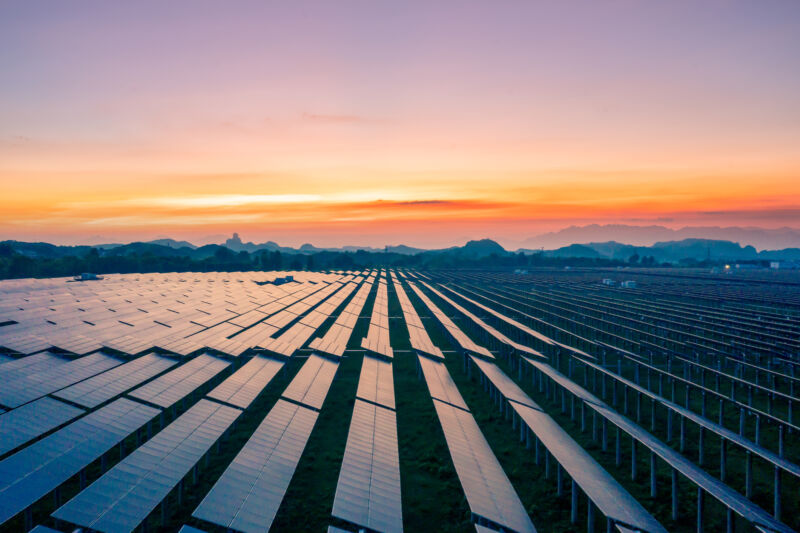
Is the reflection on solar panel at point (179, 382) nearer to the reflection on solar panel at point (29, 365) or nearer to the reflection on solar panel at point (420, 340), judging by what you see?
the reflection on solar panel at point (29, 365)

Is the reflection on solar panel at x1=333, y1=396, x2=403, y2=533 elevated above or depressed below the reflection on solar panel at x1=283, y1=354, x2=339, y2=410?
below

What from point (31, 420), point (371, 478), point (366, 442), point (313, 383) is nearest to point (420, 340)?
point (313, 383)

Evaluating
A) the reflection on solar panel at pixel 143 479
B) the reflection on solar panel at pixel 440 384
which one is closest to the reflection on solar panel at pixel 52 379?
the reflection on solar panel at pixel 143 479

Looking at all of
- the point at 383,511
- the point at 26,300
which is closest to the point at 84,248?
the point at 26,300

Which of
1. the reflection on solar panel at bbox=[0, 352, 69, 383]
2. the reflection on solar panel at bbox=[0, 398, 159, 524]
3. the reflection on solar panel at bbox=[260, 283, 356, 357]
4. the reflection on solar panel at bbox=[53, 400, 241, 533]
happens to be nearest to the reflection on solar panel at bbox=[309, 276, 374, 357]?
the reflection on solar panel at bbox=[260, 283, 356, 357]

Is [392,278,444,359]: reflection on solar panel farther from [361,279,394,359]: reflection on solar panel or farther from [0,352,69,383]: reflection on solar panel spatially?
[0,352,69,383]: reflection on solar panel

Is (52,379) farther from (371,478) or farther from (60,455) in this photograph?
(371,478)
